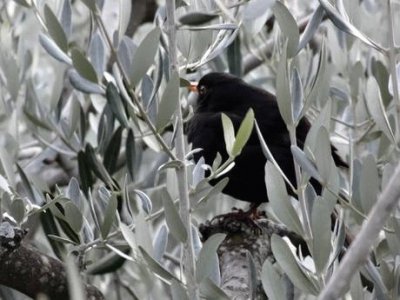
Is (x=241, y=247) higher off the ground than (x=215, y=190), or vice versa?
(x=215, y=190)

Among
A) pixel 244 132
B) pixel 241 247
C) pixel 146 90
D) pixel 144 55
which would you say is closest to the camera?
pixel 244 132

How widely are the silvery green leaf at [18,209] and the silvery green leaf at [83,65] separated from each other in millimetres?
381

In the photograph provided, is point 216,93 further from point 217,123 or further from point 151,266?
point 151,266

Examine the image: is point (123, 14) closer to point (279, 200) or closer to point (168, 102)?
point (168, 102)

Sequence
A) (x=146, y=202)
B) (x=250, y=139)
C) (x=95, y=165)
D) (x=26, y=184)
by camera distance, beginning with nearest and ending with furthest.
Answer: (x=146, y=202) < (x=26, y=184) < (x=95, y=165) < (x=250, y=139)

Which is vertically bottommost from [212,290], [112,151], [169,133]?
[169,133]

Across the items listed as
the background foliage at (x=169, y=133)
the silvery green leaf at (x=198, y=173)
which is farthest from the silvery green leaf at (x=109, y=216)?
the silvery green leaf at (x=198, y=173)

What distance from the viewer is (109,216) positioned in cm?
267

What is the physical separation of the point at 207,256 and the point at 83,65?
30.4 inches

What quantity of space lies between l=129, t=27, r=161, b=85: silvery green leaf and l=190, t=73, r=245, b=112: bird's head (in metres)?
1.90

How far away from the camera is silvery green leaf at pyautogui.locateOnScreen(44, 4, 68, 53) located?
2889mm

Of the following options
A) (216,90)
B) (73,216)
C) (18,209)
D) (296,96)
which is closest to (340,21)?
(296,96)

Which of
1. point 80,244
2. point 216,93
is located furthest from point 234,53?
point 80,244

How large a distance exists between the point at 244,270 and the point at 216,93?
166cm
